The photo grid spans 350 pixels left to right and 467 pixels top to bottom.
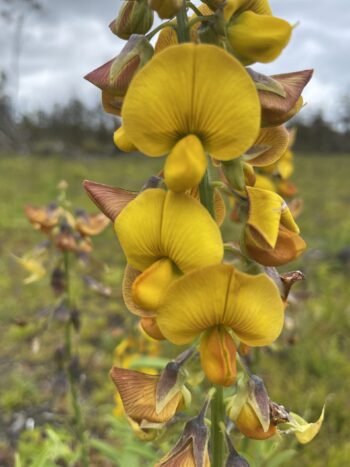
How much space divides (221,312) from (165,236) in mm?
162

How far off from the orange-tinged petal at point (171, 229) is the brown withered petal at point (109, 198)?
63 mm

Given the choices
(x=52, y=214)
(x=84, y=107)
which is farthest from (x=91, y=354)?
(x=84, y=107)

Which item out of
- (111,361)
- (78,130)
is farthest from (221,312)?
(78,130)

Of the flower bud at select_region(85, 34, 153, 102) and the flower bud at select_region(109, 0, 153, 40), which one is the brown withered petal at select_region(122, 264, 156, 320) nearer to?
the flower bud at select_region(85, 34, 153, 102)

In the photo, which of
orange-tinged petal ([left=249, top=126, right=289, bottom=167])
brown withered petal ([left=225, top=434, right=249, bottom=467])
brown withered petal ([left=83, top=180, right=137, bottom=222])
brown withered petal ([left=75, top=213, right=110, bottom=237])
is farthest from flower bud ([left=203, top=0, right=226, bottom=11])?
brown withered petal ([left=75, top=213, right=110, bottom=237])

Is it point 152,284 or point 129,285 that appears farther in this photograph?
point 129,285

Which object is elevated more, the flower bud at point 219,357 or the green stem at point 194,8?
the green stem at point 194,8

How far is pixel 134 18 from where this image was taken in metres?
0.95

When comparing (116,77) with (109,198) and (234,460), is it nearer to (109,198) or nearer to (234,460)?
(109,198)

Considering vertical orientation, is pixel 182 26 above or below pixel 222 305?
above

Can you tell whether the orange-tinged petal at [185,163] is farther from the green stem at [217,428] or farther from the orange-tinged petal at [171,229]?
the green stem at [217,428]

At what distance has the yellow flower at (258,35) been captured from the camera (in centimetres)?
88

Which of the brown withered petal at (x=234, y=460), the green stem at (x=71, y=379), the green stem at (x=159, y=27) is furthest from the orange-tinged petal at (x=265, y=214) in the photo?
the green stem at (x=71, y=379)

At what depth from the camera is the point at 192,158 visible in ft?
2.77
